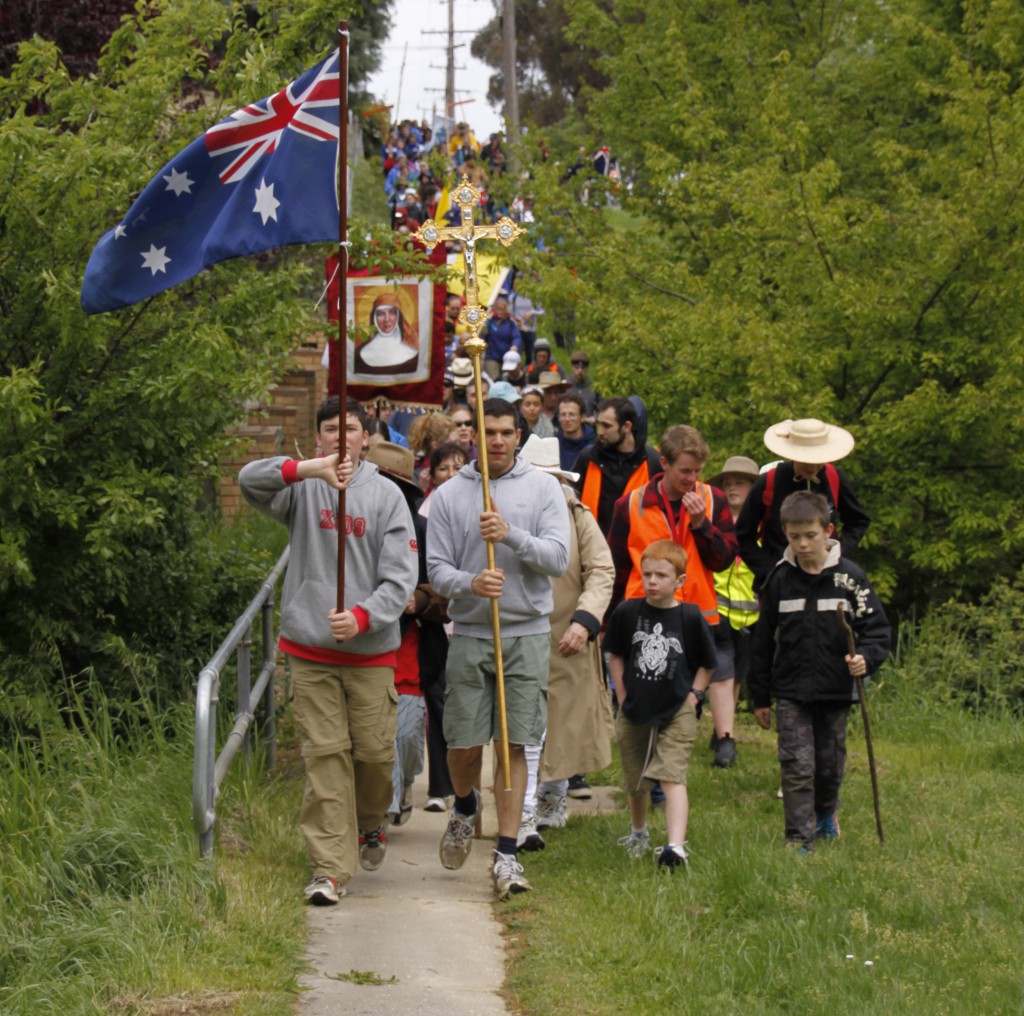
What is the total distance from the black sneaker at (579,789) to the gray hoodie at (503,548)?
6.76ft

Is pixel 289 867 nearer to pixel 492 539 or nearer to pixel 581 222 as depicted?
pixel 492 539

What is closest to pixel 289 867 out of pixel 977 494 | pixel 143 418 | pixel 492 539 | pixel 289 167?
pixel 492 539

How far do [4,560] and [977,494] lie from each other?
7.27 meters

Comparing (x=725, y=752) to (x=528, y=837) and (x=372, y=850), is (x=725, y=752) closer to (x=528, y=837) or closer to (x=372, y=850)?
(x=528, y=837)

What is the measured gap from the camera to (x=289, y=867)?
714 cm

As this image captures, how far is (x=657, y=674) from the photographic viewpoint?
7.43 m

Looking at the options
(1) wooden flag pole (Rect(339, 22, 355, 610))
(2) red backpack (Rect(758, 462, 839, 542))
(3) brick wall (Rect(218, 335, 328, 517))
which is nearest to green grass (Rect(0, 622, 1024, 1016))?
(1) wooden flag pole (Rect(339, 22, 355, 610))

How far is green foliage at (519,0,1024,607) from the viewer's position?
38.9 feet

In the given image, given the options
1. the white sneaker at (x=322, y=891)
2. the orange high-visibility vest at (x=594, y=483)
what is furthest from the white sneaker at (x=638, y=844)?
the orange high-visibility vest at (x=594, y=483)

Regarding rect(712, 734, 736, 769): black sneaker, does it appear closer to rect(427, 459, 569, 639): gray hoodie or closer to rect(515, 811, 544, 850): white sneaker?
rect(515, 811, 544, 850): white sneaker

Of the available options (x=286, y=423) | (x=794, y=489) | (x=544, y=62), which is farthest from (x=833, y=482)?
(x=544, y=62)

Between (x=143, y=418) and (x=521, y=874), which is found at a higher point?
(x=143, y=418)

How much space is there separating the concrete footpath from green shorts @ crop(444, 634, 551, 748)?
0.69 metres

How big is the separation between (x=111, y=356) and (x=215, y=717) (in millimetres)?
2776
